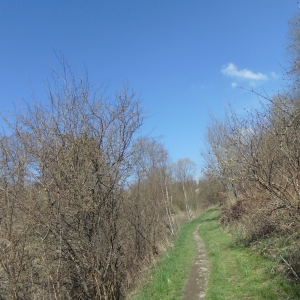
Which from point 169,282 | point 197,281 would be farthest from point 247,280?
point 169,282

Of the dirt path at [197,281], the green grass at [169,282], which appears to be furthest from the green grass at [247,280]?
the green grass at [169,282]

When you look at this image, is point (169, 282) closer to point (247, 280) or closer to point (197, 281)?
point (197, 281)

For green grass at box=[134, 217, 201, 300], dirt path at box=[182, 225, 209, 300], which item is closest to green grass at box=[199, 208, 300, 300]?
dirt path at box=[182, 225, 209, 300]

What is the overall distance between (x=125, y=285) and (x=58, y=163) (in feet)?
18.2

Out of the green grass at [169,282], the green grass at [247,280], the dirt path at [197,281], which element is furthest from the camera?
the green grass at [169,282]

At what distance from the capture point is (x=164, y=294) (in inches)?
295

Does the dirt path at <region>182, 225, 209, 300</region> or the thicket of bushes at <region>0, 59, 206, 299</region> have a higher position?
the thicket of bushes at <region>0, 59, 206, 299</region>

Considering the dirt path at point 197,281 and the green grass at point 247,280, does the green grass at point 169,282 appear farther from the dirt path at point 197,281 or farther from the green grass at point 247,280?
the green grass at point 247,280

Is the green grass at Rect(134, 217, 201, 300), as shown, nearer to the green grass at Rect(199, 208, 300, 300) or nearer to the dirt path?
the dirt path

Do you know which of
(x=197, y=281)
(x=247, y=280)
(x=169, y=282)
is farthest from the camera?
(x=169, y=282)

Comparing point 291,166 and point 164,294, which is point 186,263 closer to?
point 164,294

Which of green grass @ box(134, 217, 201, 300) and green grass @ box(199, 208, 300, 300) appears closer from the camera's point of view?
green grass @ box(199, 208, 300, 300)

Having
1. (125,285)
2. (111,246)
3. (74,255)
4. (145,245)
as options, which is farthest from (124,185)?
(145,245)

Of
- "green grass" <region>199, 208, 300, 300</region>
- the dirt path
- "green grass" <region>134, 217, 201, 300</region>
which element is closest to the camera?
"green grass" <region>199, 208, 300, 300</region>
